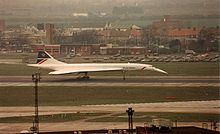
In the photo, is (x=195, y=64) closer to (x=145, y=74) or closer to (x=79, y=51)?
(x=145, y=74)

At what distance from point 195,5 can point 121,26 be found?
2469 mm

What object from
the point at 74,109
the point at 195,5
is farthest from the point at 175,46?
the point at 74,109

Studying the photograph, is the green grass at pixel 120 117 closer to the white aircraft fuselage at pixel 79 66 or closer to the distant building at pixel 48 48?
the white aircraft fuselage at pixel 79 66

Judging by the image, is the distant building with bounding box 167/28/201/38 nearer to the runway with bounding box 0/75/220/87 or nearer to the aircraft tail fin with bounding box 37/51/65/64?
the runway with bounding box 0/75/220/87

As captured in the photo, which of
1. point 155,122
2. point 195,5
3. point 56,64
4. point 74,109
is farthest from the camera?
point 56,64

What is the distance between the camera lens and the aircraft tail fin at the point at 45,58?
17344 mm

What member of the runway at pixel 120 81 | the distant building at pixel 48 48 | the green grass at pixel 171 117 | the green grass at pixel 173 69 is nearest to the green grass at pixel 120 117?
the green grass at pixel 171 117

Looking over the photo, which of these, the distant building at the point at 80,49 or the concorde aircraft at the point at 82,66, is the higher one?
the distant building at the point at 80,49

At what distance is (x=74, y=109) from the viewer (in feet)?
45.2

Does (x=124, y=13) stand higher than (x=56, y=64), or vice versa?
(x=124, y=13)

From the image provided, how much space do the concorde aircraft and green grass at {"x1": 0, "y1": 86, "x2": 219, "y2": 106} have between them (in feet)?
4.47

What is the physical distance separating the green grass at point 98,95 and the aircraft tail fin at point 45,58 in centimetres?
155

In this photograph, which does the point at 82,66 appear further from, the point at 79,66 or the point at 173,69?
the point at 173,69

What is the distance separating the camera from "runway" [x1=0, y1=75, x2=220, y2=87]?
52.7 feet
